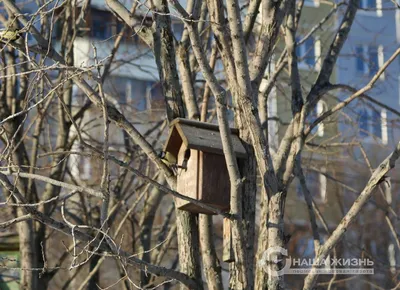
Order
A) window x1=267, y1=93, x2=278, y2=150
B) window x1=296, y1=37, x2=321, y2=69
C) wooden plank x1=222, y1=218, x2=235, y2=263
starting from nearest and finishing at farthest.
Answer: wooden plank x1=222, y1=218, x2=235, y2=263 < window x1=296, y1=37, x2=321, y2=69 < window x1=267, y1=93, x2=278, y2=150

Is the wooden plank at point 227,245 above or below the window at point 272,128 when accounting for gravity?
below

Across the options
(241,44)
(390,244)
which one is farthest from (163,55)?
(390,244)

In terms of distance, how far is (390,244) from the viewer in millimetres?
21875

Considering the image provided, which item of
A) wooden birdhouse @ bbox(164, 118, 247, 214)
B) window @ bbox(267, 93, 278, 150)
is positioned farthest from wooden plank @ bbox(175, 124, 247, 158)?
window @ bbox(267, 93, 278, 150)

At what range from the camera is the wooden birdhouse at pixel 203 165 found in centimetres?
520

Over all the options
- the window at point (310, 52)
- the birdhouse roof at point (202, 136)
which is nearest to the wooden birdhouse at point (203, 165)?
the birdhouse roof at point (202, 136)

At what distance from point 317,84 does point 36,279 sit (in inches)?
128

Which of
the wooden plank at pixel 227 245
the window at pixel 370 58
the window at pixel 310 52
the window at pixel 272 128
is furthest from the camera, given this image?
the window at pixel 272 128

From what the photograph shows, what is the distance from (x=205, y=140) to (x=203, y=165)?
0.17 m

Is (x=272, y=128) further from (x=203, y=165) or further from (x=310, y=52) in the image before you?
(x=203, y=165)

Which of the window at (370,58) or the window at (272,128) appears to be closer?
the window at (370,58)

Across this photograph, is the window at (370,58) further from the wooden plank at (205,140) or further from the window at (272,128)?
the wooden plank at (205,140)

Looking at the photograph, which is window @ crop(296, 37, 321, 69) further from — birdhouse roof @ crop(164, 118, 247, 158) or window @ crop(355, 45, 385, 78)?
birdhouse roof @ crop(164, 118, 247, 158)

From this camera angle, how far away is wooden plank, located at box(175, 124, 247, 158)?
5.21 meters
